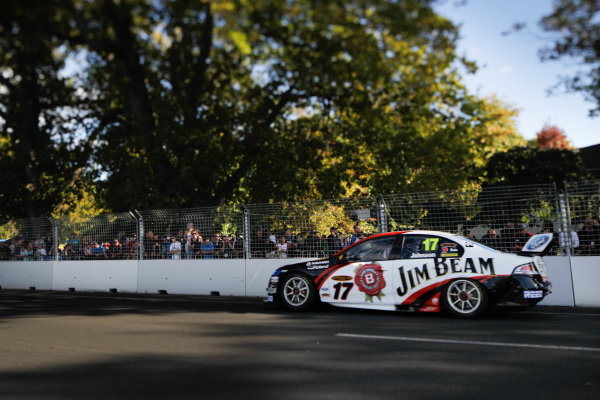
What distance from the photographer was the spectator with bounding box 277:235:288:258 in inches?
531

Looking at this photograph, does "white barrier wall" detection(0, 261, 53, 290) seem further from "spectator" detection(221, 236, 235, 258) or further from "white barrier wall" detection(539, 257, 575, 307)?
"white barrier wall" detection(539, 257, 575, 307)

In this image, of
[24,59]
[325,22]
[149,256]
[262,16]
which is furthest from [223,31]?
[149,256]

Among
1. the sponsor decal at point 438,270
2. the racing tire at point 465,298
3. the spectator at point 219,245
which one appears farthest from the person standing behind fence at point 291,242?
the racing tire at point 465,298

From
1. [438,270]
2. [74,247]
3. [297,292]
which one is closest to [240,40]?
[438,270]

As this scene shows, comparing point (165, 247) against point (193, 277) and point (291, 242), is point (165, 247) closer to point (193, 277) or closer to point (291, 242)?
point (193, 277)

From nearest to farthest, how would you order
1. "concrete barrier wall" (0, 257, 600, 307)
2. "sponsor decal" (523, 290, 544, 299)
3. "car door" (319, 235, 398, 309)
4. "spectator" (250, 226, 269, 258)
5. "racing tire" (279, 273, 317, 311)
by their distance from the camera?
1. "sponsor decal" (523, 290, 544, 299)
2. "car door" (319, 235, 398, 309)
3. "racing tire" (279, 273, 317, 311)
4. "concrete barrier wall" (0, 257, 600, 307)
5. "spectator" (250, 226, 269, 258)

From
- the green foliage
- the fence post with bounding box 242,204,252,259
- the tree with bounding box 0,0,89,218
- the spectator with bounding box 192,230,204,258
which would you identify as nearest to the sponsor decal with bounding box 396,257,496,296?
the green foliage

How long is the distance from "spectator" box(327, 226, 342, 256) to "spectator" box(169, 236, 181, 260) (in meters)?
4.88

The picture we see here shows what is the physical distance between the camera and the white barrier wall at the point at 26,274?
17.6m

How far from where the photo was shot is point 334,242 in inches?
500

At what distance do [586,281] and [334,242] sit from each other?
17.8 feet

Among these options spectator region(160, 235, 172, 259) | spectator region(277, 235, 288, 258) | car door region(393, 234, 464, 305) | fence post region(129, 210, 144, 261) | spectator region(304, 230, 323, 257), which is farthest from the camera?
fence post region(129, 210, 144, 261)

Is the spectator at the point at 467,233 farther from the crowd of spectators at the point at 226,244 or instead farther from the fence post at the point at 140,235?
the fence post at the point at 140,235

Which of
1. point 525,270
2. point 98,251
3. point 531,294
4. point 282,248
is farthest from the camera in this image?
point 98,251
